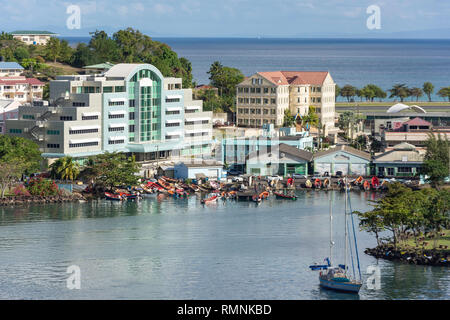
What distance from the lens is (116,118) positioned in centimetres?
7256

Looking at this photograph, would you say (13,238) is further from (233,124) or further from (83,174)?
(233,124)

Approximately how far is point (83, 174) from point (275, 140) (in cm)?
1526

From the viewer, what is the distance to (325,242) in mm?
49969

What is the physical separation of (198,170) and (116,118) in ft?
23.6

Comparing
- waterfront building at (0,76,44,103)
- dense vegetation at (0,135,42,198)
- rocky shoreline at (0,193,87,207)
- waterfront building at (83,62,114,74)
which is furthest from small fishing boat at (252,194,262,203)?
waterfront building at (0,76,44,103)

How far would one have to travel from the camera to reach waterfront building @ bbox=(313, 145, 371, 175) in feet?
236

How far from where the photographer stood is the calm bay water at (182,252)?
135 feet

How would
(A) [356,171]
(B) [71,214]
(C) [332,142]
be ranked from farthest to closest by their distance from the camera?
(C) [332,142], (A) [356,171], (B) [71,214]

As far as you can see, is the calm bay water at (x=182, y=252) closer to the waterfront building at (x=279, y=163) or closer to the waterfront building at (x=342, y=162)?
the waterfront building at (x=279, y=163)

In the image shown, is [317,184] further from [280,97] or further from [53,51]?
[53,51]

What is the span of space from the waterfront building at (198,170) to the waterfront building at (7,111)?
14.2 meters
